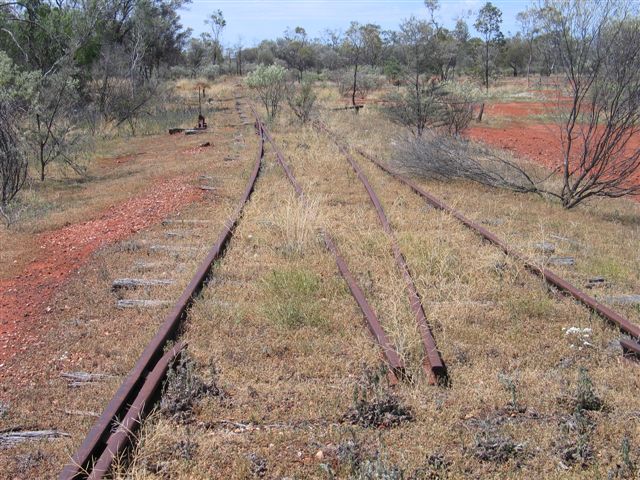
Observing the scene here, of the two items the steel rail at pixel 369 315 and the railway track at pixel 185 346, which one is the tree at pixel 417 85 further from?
the steel rail at pixel 369 315

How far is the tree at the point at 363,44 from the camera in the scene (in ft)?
148

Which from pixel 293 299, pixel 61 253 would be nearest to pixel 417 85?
pixel 61 253

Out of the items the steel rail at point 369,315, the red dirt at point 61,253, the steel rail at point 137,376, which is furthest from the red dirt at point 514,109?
the steel rail at point 137,376

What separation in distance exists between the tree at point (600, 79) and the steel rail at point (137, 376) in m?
6.66

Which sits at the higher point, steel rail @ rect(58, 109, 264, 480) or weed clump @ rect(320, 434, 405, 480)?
steel rail @ rect(58, 109, 264, 480)

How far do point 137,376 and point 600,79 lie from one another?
30.1 ft

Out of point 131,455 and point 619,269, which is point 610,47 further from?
point 131,455

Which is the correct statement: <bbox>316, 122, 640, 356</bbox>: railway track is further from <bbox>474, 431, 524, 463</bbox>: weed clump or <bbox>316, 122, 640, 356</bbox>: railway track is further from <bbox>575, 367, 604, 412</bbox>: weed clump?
<bbox>474, 431, 524, 463</bbox>: weed clump

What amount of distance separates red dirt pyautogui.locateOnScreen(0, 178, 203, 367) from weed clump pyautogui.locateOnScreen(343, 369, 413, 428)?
2801mm

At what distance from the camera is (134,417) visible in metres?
3.92

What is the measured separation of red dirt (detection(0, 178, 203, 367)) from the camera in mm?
5742

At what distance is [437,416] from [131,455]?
1.87 metres

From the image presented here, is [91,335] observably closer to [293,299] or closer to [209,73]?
[293,299]

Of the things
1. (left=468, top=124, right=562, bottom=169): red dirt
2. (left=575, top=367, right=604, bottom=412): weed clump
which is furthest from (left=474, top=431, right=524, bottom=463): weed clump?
(left=468, top=124, right=562, bottom=169): red dirt
